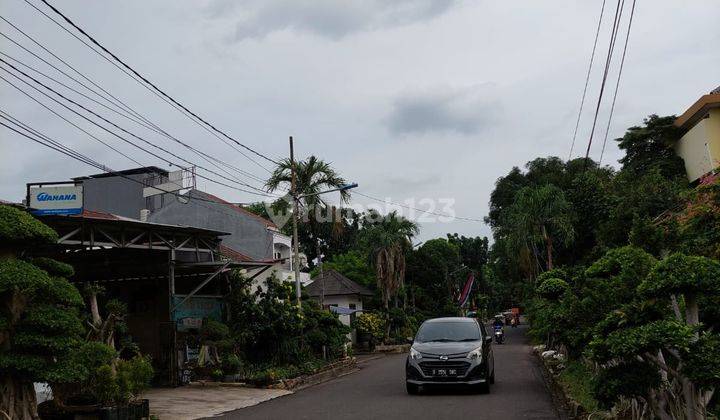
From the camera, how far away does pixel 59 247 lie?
16141 millimetres

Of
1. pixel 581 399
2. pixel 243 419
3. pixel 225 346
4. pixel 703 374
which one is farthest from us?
pixel 225 346

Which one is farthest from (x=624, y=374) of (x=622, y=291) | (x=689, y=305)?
(x=622, y=291)

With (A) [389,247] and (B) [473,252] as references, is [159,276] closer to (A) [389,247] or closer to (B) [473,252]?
(A) [389,247]

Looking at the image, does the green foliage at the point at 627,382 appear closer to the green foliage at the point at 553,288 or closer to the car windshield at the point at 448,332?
the green foliage at the point at 553,288

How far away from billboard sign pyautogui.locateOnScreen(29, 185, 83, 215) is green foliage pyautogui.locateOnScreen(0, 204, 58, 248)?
18.3 feet

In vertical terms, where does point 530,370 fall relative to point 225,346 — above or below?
below

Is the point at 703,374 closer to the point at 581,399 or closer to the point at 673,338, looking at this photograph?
the point at 673,338

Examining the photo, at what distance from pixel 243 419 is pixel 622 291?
7.48 m

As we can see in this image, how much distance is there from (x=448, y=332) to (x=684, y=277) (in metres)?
10.5

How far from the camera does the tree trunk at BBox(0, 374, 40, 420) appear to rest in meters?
9.68

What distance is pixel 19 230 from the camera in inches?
376

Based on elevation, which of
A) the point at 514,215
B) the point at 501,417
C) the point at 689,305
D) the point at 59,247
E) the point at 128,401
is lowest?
the point at 501,417

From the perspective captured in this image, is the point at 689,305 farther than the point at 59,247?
No

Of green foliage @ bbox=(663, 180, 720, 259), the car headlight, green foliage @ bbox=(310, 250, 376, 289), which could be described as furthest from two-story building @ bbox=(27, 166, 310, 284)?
green foliage @ bbox=(663, 180, 720, 259)
